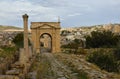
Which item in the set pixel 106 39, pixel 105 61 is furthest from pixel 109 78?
pixel 106 39

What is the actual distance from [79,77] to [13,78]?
247 inches

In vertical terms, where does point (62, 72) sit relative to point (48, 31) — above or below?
below

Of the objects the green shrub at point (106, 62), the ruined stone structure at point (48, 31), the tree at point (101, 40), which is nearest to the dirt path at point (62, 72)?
the green shrub at point (106, 62)

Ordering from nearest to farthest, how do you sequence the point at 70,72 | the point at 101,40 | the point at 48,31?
the point at 70,72
the point at 101,40
the point at 48,31

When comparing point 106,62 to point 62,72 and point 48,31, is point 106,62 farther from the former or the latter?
point 48,31

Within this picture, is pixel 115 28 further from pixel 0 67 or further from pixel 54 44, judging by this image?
pixel 0 67

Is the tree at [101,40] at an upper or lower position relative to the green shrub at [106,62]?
upper

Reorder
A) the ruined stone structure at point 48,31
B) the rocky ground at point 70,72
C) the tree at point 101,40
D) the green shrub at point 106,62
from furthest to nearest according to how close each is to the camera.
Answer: the ruined stone structure at point 48,31
the tree at point 101,40
the green shrub at point 106,62
the rocky ground at point 70,72

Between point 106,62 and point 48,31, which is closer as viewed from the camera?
point 106,62

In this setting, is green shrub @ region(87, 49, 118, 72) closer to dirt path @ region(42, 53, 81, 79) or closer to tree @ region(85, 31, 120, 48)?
dirt path @ region(42, 53, 81, 79)

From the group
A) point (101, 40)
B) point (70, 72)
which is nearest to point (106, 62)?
point (70, 72)

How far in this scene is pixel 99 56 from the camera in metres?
26.1

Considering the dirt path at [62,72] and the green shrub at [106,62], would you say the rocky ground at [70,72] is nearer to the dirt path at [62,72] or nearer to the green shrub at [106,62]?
the dirt path at [62,72]

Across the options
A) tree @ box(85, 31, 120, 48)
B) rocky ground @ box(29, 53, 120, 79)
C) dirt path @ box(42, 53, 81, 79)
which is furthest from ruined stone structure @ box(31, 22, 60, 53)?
dirt path @ box(42, 53, 81, 79)
